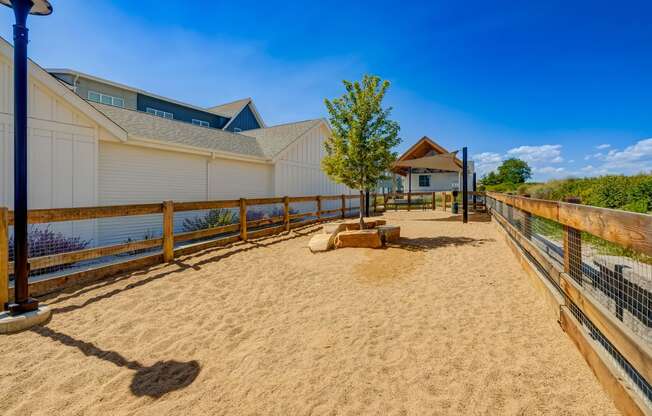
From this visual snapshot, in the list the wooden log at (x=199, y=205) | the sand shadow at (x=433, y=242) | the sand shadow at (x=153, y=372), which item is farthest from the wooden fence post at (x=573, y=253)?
the wooden log at (x=199, y=205)

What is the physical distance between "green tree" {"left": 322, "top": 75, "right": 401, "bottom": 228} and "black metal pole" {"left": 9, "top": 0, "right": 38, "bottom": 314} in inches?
230

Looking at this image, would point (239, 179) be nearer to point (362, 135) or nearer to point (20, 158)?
point (362, 135)

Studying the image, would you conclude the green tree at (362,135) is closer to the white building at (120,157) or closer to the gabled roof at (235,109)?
the white building at (120,157)

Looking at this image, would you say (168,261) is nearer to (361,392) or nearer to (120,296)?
(120,296)

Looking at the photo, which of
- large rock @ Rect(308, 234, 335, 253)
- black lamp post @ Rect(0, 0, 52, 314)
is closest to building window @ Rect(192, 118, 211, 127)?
large rock @ Rect(308, 234, 335, 253)

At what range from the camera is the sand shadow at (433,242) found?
7.13 m

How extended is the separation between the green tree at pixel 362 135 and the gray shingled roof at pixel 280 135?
17.8 ft

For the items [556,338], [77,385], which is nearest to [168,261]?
[77,385]

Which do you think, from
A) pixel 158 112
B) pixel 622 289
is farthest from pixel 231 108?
pixel 622 289

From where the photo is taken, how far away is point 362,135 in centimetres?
795

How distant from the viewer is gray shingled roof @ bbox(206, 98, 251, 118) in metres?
20.8

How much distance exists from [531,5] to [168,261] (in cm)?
1178

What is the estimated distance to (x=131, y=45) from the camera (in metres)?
8.97

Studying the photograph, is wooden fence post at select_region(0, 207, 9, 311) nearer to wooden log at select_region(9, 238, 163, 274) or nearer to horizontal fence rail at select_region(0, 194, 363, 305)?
horizontal fence rail at select_region(0, 194, 363, 305)
